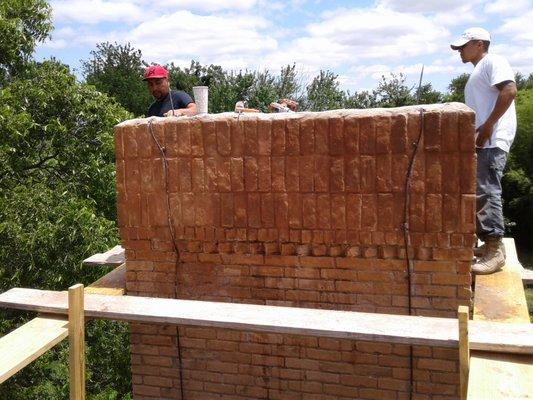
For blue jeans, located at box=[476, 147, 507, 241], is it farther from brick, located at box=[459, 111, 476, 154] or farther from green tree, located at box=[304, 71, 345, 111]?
green tree, located at box=[304, 71, 345, 111]

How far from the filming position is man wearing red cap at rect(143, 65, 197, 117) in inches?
197

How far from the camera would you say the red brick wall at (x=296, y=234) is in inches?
128

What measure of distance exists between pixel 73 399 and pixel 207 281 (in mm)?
1072

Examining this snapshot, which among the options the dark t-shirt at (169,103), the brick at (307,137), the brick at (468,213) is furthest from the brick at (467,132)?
the dark t-shirt at (169,103)

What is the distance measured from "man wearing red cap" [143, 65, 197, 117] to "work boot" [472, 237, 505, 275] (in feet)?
8.52

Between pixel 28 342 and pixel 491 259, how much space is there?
2.82 metres

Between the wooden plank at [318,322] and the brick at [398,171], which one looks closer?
the wooden plank at [318,322]

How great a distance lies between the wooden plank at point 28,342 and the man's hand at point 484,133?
273 cm

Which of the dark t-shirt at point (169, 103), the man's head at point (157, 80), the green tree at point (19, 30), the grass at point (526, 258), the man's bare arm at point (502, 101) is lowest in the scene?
the grass at point (526, 258)

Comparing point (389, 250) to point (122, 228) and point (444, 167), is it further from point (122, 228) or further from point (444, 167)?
point (122, 228)

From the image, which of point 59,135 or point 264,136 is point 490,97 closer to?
point 264,136

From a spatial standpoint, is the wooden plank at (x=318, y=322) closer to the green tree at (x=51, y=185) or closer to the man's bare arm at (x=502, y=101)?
the man's bare arm at (x=502, y=101)

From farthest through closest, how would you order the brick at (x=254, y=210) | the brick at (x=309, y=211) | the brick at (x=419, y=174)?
the brick at (x=254, y=210) < the brick at (x=309, y=211) < the brick at (x=419, y=174)

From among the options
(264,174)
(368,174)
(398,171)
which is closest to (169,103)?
(264,174)
